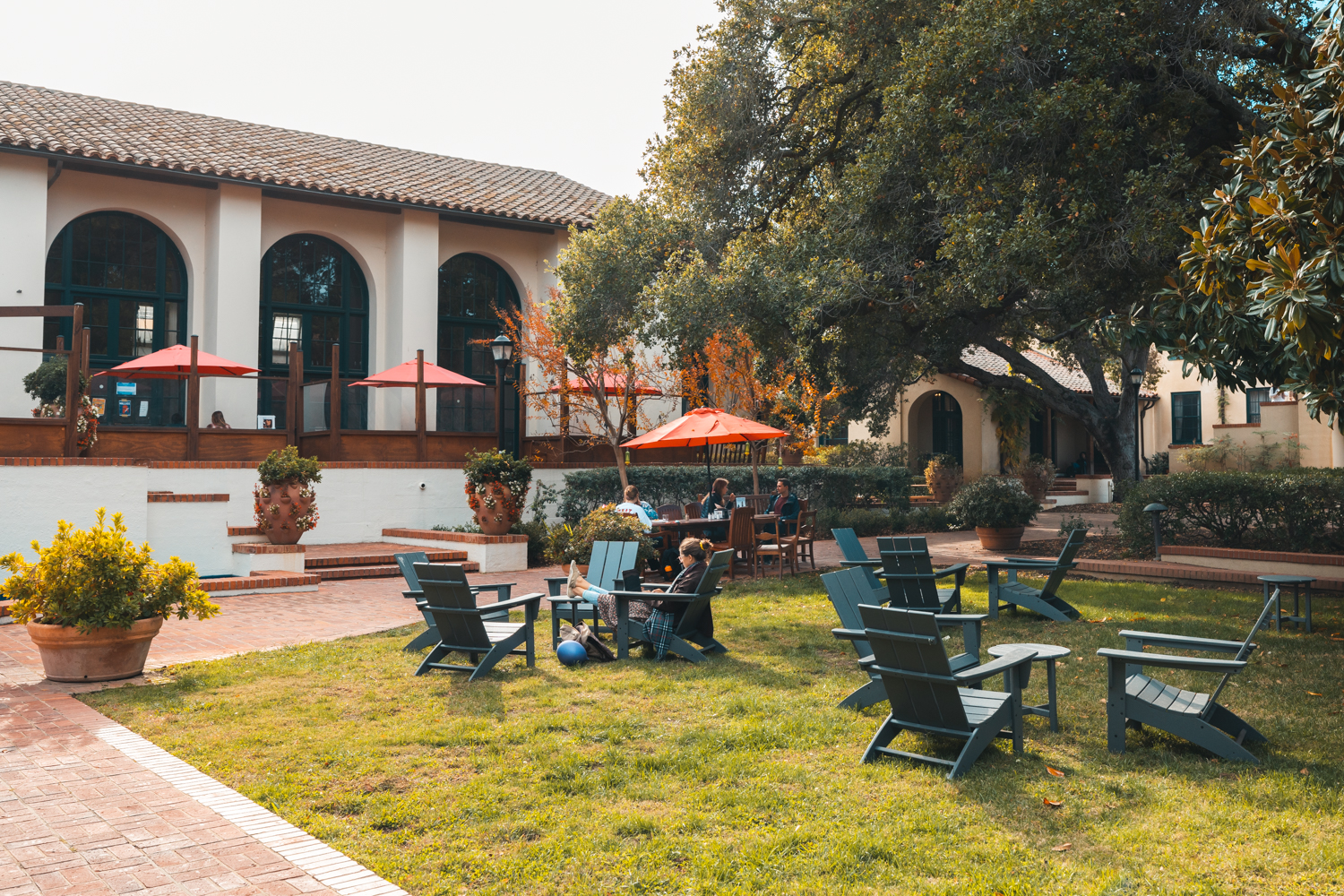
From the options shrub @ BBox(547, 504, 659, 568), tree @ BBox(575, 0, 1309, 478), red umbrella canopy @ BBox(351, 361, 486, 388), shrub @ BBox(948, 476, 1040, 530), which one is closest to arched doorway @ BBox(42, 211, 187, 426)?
red umbrella canopy @ BBox(351, 361, 486, 388)

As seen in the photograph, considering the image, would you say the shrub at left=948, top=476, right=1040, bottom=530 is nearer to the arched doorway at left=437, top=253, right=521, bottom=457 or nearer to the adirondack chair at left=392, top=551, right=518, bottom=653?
the adirondack chair at left=392, top=551, right=518, bottom=653

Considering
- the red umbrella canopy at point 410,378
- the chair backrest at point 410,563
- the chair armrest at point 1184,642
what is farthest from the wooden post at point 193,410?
the chair armrest at point 1184,642

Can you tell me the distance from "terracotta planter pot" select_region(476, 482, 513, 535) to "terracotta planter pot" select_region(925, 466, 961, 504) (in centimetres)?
1693

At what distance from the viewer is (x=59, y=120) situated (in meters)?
19.1

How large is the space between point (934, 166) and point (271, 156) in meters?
16.3

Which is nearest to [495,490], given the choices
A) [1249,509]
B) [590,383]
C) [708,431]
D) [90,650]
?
[708,431]

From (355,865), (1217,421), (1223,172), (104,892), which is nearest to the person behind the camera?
(104,892)

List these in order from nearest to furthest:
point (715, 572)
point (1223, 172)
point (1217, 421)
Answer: point (715, 572)
point (1223, 172)
point (1217, 421)

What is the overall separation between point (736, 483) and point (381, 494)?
7567 millimetres

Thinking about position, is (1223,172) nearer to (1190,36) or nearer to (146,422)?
(1190,36)

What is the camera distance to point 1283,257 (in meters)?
5.79

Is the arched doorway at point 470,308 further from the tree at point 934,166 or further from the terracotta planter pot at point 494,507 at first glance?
the tree at point 934,166

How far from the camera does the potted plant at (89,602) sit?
7.09 metres

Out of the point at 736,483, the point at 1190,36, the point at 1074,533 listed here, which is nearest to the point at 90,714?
the point at 1074,533
